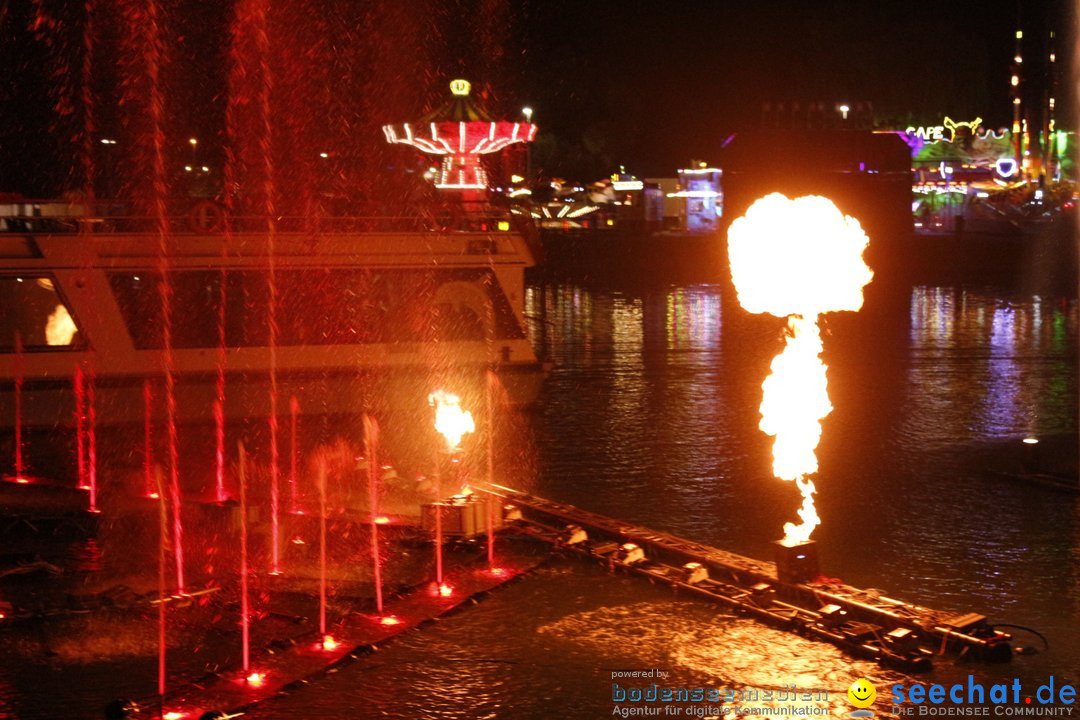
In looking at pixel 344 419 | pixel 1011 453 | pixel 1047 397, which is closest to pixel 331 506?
pixel 344 419

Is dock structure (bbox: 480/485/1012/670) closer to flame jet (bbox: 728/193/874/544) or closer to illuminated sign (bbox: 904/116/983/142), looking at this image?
flame jet (bbox: 728/193/874/544)

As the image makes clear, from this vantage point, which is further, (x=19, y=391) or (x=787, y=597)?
(x=19, y=391)

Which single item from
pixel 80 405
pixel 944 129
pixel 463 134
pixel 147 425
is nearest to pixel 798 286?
pixel 147 425

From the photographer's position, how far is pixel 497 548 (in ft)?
29.4

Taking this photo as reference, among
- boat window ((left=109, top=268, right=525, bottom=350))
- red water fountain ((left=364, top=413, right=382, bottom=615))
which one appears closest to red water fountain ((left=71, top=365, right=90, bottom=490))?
boat window ((left=109, top=268, right=525, bottom=350))

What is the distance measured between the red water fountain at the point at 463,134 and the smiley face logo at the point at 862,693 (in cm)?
2116

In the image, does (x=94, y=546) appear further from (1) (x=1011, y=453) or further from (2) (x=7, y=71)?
(2) (x=7, y=71)

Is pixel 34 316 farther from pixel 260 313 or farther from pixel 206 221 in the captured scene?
pixel 260 313

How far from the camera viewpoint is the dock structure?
6.54 m

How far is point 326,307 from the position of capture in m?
14.4

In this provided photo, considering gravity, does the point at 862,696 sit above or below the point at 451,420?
below

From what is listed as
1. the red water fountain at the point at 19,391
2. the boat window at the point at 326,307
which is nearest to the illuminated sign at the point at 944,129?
the boat window at the point at 326,307

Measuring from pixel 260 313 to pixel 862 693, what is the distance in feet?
30.3

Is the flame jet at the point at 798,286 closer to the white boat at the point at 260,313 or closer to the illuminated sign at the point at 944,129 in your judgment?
the white boat at the point at 260,313
